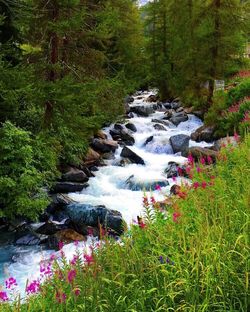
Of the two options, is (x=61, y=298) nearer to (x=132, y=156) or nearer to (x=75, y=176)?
(x=75, y=176)

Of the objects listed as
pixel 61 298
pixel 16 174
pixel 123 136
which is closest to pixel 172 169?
pixel 123 136

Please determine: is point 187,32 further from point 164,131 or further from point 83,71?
point 83,71

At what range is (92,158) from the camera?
57.8 ft

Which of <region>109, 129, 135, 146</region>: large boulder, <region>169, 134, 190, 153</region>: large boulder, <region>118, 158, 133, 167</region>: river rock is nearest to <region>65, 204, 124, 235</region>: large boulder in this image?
<region>118, 158, 133, 167</region>: river rock

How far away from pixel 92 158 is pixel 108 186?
2.97 meters

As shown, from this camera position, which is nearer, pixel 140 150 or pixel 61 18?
pixel 61 18

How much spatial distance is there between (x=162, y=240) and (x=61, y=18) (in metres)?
11.6

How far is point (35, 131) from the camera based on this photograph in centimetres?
1322

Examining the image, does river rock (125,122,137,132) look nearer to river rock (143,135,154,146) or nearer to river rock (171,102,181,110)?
river rock (143,135,154,146)

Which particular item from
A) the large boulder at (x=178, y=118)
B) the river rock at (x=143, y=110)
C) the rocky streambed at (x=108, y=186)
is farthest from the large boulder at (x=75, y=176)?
the river rock at (x=143, y=110)

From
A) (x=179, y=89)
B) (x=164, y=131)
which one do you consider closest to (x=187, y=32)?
(x=179, y=89)

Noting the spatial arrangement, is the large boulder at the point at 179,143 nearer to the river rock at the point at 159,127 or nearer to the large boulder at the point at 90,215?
the river rock at the point at 159,127

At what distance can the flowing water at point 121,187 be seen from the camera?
30.8 feet

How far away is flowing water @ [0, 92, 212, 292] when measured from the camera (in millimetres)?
9375
